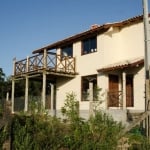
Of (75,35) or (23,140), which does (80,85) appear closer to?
(75,35)

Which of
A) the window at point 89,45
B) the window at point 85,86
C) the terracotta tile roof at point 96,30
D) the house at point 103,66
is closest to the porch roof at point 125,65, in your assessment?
the house at point 103,66

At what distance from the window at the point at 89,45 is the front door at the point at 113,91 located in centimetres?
230

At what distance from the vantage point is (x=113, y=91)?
20.5 meters

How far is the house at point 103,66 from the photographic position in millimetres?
19328

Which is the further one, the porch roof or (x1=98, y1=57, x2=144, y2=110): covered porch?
(x1=98, y1=57, x2=144, y2=110): covered porch

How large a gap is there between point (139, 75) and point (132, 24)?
11.6ft

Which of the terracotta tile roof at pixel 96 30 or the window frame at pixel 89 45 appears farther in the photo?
the window frame at pixel 89 45

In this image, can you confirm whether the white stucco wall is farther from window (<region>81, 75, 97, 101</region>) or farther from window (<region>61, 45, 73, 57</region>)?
window (<region>61, 45, 73, 57</region>)

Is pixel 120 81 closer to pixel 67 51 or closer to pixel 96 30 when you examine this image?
pixel 96 30

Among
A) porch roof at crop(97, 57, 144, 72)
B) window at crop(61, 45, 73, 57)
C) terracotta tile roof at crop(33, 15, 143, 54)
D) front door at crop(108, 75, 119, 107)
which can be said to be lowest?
front door at crop(108, 75, 119, 107)

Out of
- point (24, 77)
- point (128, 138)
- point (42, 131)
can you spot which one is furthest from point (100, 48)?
point (42, 131)

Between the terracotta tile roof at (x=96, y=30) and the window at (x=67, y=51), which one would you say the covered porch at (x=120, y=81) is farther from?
the window at (x=67, y=51)

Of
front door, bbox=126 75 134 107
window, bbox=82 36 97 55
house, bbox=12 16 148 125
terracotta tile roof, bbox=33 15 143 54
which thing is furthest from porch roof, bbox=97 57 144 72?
terracotta tile roof, bbox=33 15 143 54

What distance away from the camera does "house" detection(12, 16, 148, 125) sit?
19.3 meters
